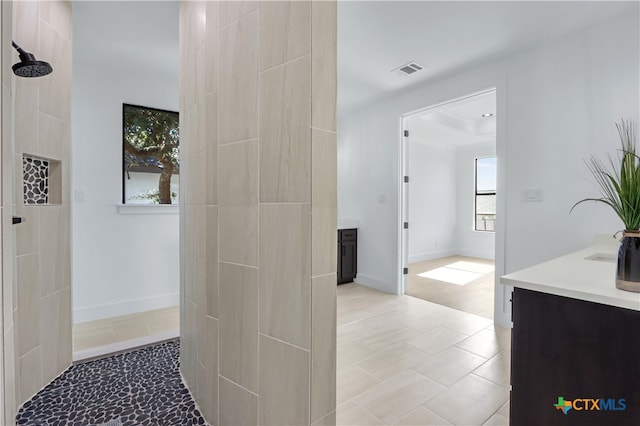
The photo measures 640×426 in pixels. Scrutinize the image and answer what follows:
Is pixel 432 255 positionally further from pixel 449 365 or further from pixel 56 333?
pixel 56 333

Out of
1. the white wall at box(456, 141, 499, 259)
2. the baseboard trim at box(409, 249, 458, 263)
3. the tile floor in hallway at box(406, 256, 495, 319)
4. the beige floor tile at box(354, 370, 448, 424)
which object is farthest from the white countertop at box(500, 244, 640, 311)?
the white wall at box(456, 141, 499, 259)

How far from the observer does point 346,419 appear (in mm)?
1646

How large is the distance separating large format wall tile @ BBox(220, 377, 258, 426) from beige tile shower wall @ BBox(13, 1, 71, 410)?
123cm

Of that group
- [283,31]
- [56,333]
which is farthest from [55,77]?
[283,31]

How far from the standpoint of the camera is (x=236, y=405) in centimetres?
137

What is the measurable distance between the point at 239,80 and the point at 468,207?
673 cm

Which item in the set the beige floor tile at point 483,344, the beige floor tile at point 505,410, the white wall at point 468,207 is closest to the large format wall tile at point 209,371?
the beige floor tile at point 505,410

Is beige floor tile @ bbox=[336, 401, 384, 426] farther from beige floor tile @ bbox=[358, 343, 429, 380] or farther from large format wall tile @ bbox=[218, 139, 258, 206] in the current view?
large format wall tile @ bbox=[218, 139, 258, 206]

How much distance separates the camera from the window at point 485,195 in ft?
21.2

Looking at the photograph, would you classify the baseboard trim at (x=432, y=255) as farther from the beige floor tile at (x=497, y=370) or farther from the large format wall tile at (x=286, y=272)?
the large format wall tile at (x=286, y=272)

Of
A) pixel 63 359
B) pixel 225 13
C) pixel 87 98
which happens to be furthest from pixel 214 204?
pixel 87 98

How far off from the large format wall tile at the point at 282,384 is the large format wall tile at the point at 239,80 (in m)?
0.89

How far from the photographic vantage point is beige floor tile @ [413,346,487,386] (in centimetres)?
206

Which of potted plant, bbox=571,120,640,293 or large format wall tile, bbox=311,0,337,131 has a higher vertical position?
large format wall tile, bbox=311,0,337,131
